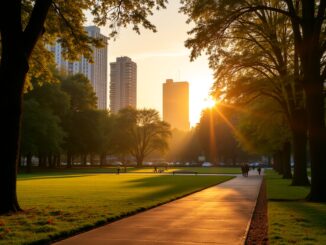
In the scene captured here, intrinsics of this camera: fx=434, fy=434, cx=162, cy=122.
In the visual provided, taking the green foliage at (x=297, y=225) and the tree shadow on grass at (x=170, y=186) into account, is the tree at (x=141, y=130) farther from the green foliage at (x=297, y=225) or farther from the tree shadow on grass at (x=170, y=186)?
the green foliage at (x=297, y=225)

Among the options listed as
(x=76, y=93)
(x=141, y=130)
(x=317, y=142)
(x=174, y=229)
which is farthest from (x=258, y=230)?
(x=141, y=130)

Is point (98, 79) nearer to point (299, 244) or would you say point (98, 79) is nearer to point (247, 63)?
point (247, 63)

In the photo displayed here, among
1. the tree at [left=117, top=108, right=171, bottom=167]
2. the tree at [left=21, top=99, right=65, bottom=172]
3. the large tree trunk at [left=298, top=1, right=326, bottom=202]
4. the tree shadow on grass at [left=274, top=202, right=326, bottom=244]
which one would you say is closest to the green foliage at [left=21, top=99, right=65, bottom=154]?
the tree at [left=21, top=99, right=65, bottom=172]

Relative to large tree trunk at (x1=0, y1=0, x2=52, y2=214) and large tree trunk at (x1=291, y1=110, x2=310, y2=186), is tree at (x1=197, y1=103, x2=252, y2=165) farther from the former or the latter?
large tree trunk at (x1=0, y1=0, x2=52, y2=214)

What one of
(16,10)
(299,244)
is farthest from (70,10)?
(299,244)

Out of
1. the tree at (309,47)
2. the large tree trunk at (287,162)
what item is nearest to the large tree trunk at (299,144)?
the tree at (309,47)

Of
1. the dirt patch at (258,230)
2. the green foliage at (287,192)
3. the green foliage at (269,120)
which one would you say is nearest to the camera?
the dirt patch at (258,230)

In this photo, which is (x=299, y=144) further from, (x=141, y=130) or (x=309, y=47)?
(x=141, y=130)

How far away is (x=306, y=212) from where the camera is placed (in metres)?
14.9

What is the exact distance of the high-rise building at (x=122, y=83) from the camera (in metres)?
113

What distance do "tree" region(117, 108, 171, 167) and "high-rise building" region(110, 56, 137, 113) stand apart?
24.2 ft

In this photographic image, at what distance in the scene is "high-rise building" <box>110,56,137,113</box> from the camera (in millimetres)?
113387

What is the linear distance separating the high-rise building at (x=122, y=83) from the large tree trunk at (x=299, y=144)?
70621 mm

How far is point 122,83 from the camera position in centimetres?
13662
